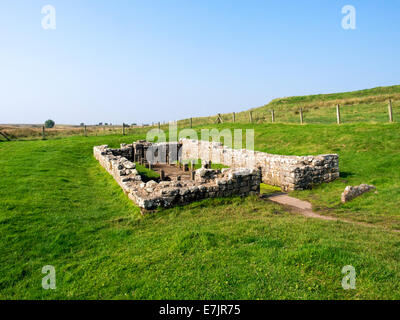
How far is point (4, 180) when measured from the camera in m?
11.7

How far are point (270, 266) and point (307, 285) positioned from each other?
29.2 inches

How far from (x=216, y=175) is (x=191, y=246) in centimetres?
551

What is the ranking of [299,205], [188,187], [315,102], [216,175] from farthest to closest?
[315,102] < [216,175] < [299,205] < [188,187]

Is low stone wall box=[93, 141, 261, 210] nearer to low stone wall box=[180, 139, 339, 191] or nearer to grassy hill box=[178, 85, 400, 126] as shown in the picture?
low stone wall box=[180, 139, 339, 191]

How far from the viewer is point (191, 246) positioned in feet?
19.7

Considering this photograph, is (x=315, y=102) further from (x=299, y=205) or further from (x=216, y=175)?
(x=216, y=175)

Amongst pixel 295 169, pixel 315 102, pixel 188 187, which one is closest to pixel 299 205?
pixel 295 169

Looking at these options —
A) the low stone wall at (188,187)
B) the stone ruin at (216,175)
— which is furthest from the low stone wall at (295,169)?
the low stone wall at (188,187)

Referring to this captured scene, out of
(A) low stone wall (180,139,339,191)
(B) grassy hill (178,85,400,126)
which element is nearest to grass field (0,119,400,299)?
(A) low stone wall (180,139,339,191)

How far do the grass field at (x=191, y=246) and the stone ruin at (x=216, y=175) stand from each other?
45 centimetres

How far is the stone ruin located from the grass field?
45 centimetres

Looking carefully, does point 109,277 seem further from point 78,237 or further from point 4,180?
point 4,180

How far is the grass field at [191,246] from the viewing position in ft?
15.2
